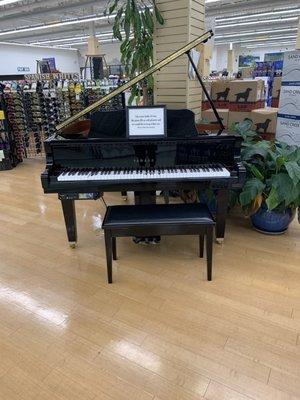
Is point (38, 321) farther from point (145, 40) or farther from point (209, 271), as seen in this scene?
point (145, 40)

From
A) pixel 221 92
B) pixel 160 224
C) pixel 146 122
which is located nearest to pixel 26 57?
pixel 221 92

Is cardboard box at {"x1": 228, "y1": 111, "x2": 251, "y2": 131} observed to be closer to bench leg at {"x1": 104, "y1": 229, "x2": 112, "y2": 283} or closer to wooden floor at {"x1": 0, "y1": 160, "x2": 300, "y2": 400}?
wooden floor at {"x1": 0, "y1": 160, "x2": 300, "y2": 400}

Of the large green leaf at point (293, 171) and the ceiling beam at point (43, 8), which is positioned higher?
the ceiling beam at point (43, 8)

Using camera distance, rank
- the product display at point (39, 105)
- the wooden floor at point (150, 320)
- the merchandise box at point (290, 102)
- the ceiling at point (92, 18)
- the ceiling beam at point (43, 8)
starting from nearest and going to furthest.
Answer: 1. the wooden floor at point (150, 320)
2. the merchandise box at point (290, 102)
3. the product display at point (39, 105)
4. the ceiling beam at point (43, 8)
5. the ceiling at point (92, 18)

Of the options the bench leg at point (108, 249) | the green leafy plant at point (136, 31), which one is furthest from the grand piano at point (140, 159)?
the green leafy plant at point (136, 31)

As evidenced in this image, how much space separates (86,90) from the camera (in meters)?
6.14

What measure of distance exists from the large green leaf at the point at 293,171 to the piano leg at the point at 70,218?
174 centimetres

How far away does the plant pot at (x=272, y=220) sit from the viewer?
262 cm

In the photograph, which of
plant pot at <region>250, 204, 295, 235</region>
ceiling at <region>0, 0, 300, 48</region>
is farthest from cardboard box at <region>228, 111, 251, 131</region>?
ceiling at <region>0, 0, 300, 48</region>

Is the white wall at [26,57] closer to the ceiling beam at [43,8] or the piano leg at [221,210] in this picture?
the ceiling beam at [43,8]

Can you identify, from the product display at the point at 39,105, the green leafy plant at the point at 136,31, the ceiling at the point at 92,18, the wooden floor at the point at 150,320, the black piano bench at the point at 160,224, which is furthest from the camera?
the ceiling at the point at 92,18

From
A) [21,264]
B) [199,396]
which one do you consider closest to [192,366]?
[199,396]

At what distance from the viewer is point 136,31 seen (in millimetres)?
3098

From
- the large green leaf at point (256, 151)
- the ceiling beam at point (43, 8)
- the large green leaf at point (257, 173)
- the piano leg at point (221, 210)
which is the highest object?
the ceiling beam at point (43, 8)
